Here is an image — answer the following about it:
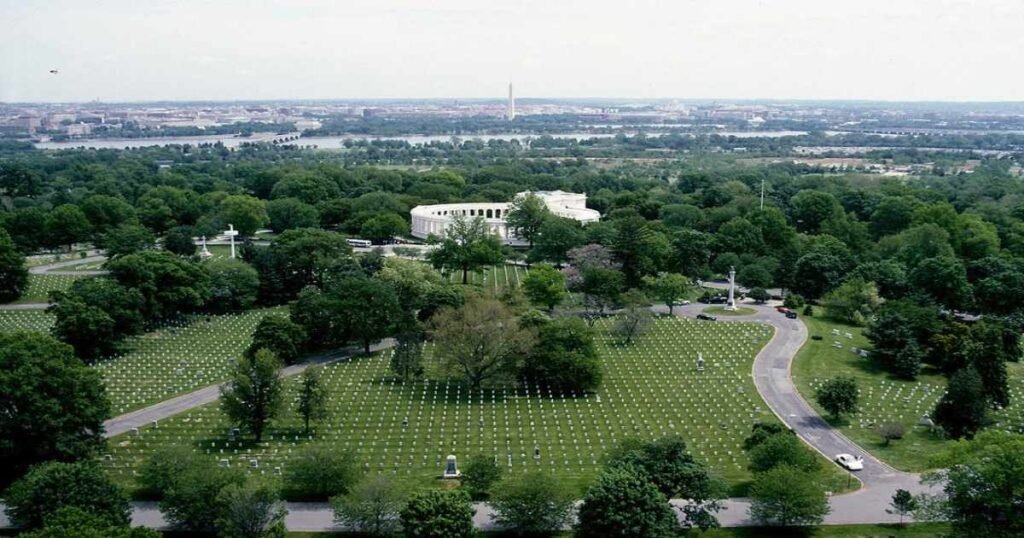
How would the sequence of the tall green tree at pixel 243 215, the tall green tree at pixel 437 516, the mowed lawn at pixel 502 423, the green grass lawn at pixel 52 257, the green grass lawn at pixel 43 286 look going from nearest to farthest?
the tall green tree at pixel 437 516 < the mowed lawn at pixel 502 423 < the green grass lawn at pixel 43 286 < the green grass lawn at pixel 52 257 < the tall green tree at pixel 243 215

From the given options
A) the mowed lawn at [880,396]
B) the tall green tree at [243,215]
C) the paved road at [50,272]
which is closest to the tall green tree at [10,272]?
the paved road at [50,272]

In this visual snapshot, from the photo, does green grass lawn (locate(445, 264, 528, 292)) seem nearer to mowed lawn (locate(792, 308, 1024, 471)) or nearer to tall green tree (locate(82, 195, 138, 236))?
mowed lawn (locate(792, 308, 1024, 471))

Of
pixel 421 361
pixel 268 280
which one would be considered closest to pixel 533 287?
pixel 421 361

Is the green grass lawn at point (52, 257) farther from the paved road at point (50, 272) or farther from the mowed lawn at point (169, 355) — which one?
the mowed lawn at point (169, 355)

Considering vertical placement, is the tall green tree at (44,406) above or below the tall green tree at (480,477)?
above

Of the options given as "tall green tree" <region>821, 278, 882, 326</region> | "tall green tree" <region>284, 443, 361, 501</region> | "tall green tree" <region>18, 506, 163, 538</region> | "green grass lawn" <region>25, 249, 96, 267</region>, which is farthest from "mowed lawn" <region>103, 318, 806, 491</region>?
"green grass lawn" <region>25, 249, 96, 267</region>

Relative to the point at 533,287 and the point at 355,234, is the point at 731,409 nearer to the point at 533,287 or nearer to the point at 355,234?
the point at 533,287
